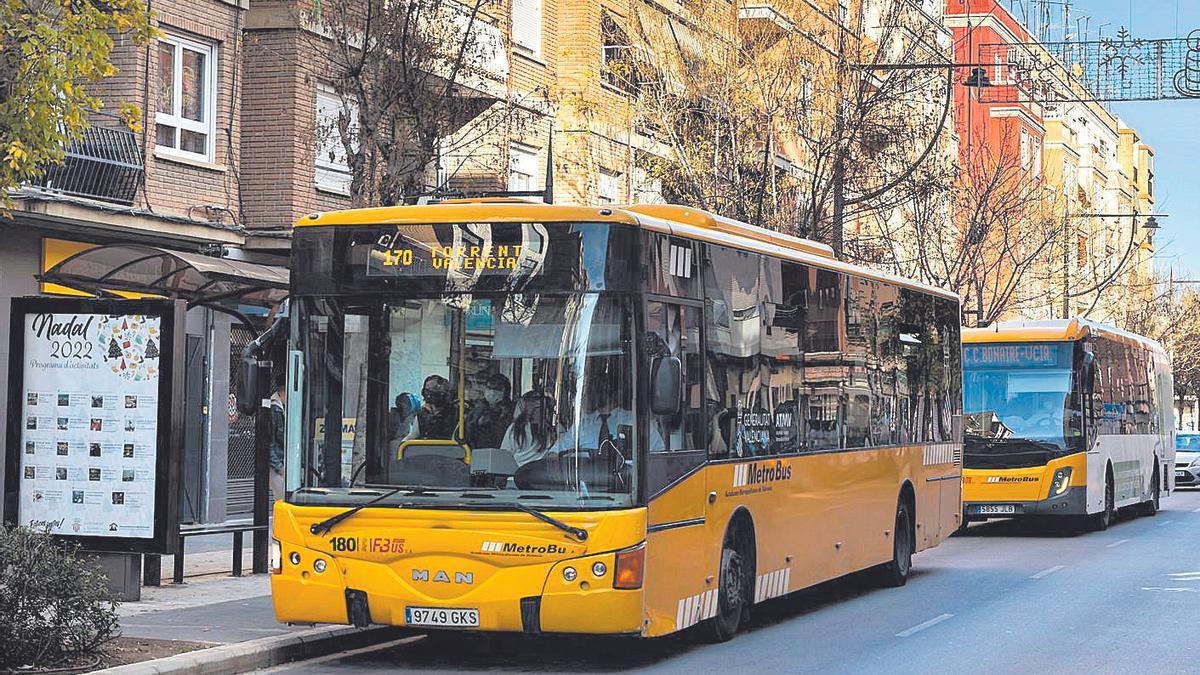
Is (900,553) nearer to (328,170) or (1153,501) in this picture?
(328,170)


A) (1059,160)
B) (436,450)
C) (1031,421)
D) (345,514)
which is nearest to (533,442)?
(436,450)

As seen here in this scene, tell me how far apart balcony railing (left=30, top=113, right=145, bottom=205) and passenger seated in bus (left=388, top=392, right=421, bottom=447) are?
394 inches

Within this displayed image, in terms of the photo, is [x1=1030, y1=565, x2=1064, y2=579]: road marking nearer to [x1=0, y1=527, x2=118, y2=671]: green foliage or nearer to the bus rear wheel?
the bus rear wheel

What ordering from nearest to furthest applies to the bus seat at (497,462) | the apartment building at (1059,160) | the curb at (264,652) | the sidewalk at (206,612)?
1. the curb at (264,652)
2. the bus seat at (497,462)
3. the sidewalk at (206,612)
4. the apartment building at (1059,160)

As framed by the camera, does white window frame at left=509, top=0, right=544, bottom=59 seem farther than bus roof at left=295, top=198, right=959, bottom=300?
Yes

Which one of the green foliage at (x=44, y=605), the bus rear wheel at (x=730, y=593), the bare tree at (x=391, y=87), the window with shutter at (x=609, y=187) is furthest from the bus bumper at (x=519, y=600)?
the window with shutter at (x=609, y=187)

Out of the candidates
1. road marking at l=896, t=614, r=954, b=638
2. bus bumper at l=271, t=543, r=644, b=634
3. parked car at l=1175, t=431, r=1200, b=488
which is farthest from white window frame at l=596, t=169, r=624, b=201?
bus bumper at l=271, t=543, r=644, b=634

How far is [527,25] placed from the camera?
113 feet

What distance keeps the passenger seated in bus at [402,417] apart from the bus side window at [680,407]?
5.02 feet

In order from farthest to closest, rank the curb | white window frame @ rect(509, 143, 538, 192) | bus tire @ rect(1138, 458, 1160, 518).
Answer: bus tire @ rect(1138, 458, 1160, 518) < white window frame @ rect(509, 143, 538, 192) < the curb

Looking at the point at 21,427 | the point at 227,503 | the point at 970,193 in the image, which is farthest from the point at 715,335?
the point at 970,193

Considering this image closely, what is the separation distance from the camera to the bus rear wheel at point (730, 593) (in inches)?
531

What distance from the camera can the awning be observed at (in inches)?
654

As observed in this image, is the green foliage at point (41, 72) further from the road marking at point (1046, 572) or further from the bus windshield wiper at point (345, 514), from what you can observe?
the road marking at point (1046, 572)
